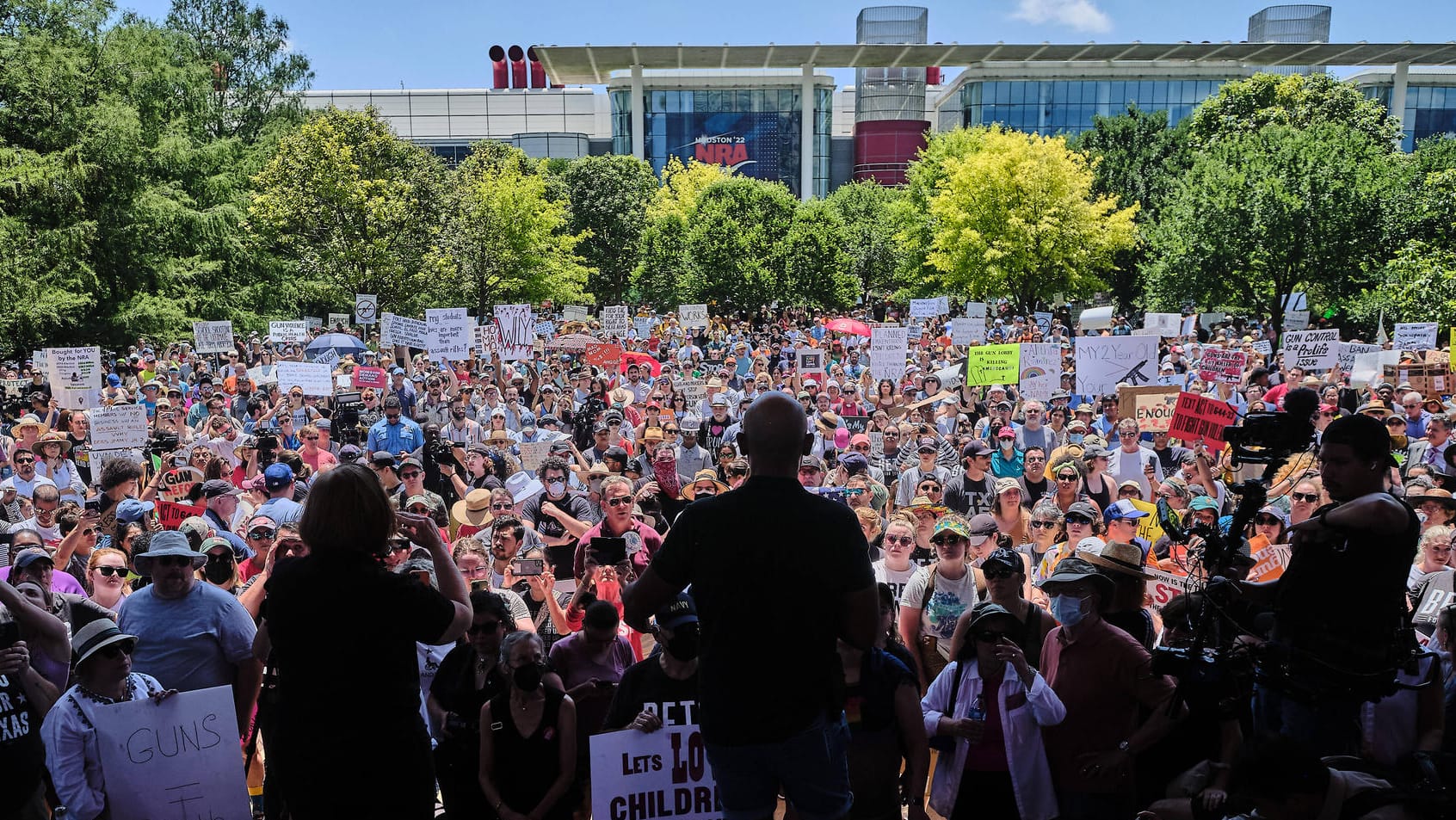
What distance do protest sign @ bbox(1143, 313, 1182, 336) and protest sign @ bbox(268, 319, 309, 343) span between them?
1976 centimetres

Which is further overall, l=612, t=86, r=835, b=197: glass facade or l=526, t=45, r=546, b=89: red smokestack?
l=526, t=45, r=546, b=89: red smokestack

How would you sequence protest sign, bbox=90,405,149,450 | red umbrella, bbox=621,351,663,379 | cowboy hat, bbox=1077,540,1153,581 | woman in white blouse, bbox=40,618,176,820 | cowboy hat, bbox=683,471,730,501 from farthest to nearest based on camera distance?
red umbrella, bbox=621,351,663,379 < protest sign, bbox=90,405,149,450 < cowboy hat, bbox=683,471,730,501 < cowboy hat, bbox=1077,540,1153,581 < woman in white blouse, bbox=40,618,176,820

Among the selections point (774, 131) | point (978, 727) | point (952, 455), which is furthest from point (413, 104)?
point (978, 727)

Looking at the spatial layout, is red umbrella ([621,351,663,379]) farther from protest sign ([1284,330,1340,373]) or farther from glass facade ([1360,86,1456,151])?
glass facade ([1360,86,1456,151])

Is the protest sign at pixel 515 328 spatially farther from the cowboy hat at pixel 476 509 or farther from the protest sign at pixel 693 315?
the protest sign at pixel 693 315

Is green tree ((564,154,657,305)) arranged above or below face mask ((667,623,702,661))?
above

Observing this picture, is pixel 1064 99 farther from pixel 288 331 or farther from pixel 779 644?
pixel 779 644

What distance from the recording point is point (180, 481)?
8.91 meters

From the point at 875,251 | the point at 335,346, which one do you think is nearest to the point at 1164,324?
the point at 335,346

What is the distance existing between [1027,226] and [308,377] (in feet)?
99.2

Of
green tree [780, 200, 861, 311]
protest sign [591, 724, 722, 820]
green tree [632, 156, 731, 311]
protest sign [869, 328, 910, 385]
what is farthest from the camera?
green tree [632, 156, 731, 311]

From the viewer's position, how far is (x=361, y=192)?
93.9 ft

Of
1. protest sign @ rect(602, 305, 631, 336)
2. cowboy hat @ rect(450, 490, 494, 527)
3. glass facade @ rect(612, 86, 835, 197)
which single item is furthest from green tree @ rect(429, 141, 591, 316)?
glass facade @ rect(612, 86, 835, 197)

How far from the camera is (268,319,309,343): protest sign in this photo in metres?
22.5
